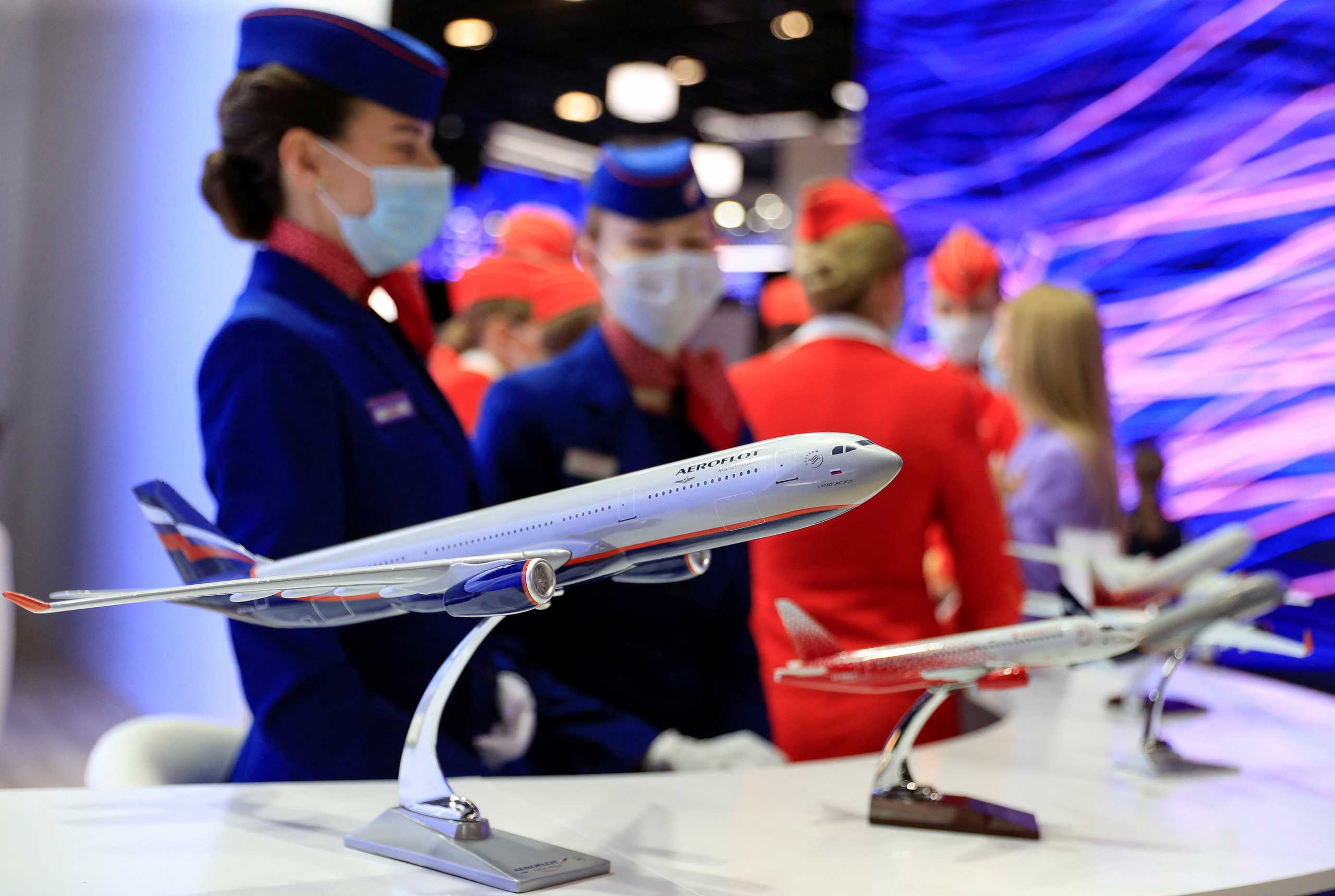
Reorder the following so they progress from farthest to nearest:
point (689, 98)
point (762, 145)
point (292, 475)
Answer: point (762, 145) → point (689, 98) → point (292, 475)

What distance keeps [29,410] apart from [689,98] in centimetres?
1227

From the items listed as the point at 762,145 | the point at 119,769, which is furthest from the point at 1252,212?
the point at 762,145

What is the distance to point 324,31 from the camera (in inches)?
78.1

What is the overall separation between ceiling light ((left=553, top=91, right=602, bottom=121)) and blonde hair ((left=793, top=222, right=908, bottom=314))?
40.6ft

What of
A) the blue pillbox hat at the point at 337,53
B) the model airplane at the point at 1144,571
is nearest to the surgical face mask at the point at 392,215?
the blue pillbox hat at the point at 337,53

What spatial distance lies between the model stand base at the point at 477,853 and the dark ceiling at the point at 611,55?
9.74 m

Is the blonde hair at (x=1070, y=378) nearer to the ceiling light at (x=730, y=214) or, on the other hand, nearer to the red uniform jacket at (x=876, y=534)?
the red uniform jacket at (x=876, y=534)

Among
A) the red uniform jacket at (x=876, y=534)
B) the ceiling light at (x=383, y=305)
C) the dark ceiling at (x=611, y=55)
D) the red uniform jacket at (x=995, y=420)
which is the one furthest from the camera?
the dark ceiling at (x=611, y=55)

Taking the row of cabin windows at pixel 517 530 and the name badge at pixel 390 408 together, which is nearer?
the row of cabin windows at pixel 517 530

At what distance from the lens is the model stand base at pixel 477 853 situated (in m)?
1.49

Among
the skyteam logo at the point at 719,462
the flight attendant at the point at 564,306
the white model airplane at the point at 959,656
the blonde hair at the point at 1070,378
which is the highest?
the flight attendant at the point at 564,306

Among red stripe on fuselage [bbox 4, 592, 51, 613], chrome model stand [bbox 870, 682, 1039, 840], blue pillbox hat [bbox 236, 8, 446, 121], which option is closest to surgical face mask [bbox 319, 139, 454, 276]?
blue pillbox hat [bbox 236, 8, 446, 121]

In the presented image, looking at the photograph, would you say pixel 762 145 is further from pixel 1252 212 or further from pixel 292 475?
pixel 292 475

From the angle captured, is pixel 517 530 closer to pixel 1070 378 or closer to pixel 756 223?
pixel 1070 378
